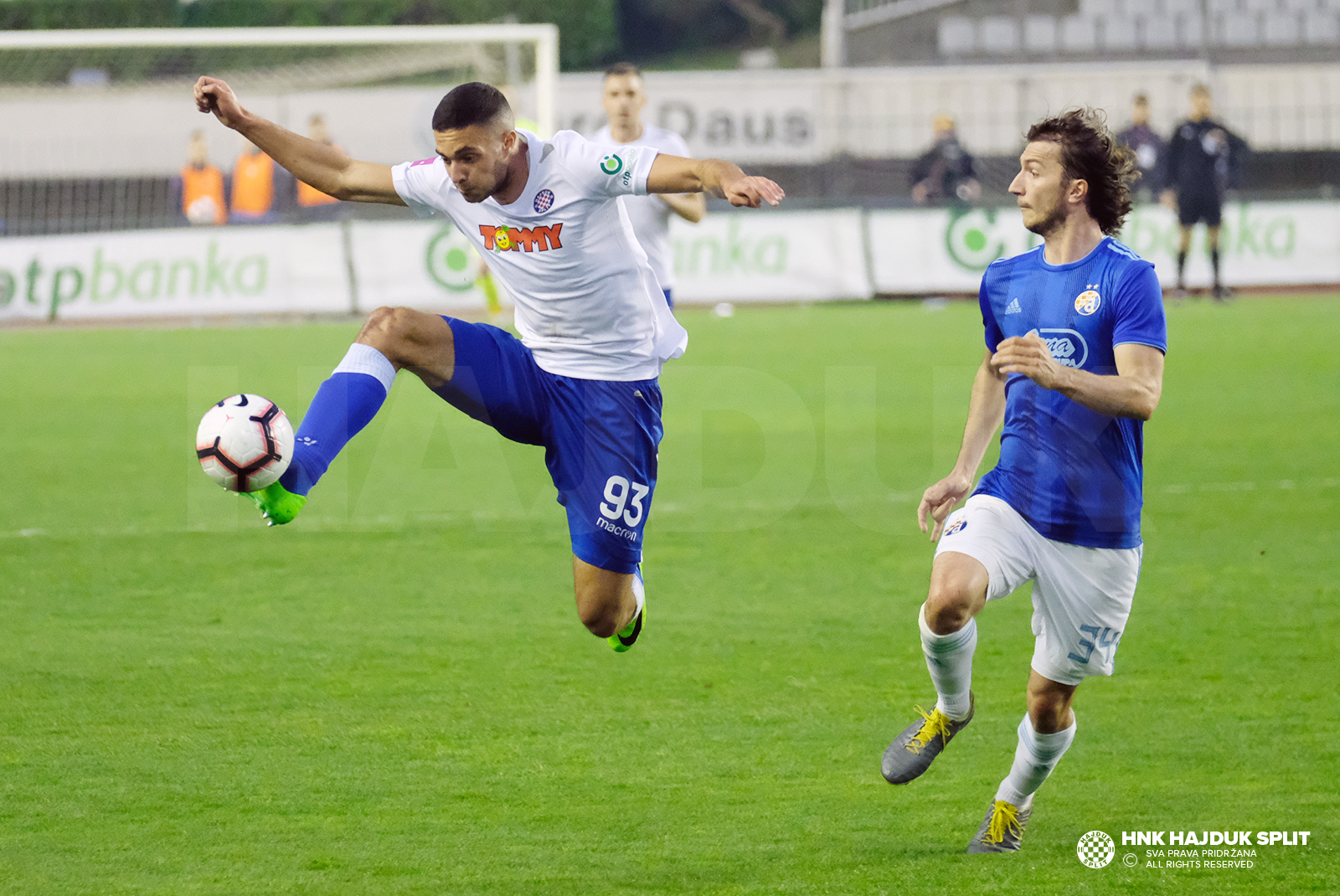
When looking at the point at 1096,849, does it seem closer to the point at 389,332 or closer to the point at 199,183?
the point at 389,332

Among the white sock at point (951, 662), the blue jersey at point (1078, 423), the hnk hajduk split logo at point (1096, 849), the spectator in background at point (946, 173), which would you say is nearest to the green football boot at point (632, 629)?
the white sock at point (951, 662)

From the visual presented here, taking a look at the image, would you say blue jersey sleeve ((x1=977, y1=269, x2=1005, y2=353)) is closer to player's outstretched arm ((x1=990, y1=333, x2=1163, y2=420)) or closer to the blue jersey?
the blue jersey

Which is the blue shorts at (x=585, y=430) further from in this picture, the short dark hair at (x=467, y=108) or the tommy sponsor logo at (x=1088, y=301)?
the tommy sponsor logo at (x=1088, y=301)

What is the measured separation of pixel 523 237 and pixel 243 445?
58.9 inches

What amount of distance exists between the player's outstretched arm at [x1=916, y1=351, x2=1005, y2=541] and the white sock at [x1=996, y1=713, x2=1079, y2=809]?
69 cm

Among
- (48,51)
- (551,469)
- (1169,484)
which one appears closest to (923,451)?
(1169,484)

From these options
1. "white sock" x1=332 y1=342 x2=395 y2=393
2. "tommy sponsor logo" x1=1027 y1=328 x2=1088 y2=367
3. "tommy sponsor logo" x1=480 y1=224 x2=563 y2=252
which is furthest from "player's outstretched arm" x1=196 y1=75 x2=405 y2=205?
"tommy sponsor logo" x1=1027 y1=328 x2=1088 y2=367

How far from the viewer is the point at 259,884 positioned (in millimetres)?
4355

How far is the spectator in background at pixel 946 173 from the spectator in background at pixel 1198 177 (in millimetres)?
3203

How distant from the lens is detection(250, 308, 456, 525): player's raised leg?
4723 mm

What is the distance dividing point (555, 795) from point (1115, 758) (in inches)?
79.1

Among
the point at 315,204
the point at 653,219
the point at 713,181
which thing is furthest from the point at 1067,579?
the point at 315,204

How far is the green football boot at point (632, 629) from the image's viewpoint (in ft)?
20.5

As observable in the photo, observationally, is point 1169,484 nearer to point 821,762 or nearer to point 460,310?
point 821,762
